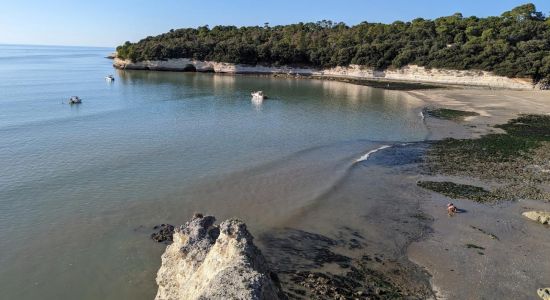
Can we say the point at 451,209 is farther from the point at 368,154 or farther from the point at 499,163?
the point at 368,154

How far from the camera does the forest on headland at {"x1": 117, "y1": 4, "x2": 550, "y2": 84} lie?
89438 mm

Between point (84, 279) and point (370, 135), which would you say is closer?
point (84, 279)

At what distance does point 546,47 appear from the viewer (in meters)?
88.8

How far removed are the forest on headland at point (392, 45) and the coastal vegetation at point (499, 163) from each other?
2188 inches

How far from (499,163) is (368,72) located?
82.1 meters

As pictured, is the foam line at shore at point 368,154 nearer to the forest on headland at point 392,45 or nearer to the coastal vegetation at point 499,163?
the coastal vegetation at point 499,163

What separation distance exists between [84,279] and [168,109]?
41.2m

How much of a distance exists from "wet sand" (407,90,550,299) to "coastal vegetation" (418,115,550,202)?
115 cm

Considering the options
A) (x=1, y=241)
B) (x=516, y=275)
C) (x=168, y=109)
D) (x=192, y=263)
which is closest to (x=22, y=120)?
(x=168, y=109)

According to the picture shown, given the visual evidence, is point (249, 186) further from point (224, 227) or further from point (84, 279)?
point (224, 227)

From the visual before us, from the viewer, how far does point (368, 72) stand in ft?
353

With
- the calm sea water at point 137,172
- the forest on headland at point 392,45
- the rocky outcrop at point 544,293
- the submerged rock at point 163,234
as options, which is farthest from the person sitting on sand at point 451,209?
the forest on headland at point 392,45

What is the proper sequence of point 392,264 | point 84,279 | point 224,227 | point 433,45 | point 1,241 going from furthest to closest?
point 433,45 < point 1,241 < point 392,264 < point 84,279 < point 224,227

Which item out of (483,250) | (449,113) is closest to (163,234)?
(483,250)
